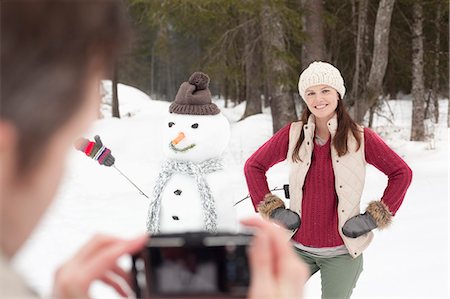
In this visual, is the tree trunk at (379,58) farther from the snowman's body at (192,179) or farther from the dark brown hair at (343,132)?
the dark brown hair at (343,132)

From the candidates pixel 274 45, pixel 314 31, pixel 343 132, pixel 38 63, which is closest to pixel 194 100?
pixel 343 132

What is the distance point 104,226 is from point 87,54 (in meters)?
5.96

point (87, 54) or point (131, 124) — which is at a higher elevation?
point (87, 54)

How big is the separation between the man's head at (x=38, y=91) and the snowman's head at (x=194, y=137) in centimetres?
286

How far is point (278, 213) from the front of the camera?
304 cm

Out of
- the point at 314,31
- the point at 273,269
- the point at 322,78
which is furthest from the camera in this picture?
the point at 314,31

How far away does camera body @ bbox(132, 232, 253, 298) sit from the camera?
0.77 meters

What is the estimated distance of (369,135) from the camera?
2.94m

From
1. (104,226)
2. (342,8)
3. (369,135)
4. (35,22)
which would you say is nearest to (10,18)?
(35,22)

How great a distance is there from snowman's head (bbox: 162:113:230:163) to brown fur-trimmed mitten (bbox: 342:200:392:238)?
992 millimetres

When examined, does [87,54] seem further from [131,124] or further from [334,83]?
[131,124]

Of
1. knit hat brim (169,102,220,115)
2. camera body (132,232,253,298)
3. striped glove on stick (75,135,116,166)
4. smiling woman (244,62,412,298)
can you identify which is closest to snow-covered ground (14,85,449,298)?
camera body (132,232,253,298)

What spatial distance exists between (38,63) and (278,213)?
8.40 feet

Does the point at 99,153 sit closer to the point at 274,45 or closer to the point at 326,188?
the point at 326,188
